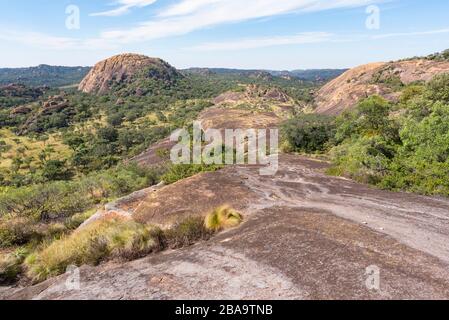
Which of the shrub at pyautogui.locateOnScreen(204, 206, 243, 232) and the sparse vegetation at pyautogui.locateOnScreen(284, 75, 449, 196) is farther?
the sparse vegetation at pyautogui.locateOnScreen(284, 75, 449, 196)

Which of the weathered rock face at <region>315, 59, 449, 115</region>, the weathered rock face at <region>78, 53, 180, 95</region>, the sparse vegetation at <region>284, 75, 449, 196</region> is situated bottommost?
the sparse vegetation at <region>284, 75, 449, 196</region>

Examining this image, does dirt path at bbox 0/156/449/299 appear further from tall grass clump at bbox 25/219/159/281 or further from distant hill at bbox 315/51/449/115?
distant hill at bbox 315/51/449/115

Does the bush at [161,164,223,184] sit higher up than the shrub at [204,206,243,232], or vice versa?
the shrub at [204,206,243,232]

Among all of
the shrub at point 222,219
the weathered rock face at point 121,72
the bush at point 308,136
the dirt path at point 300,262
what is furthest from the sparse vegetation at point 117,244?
the weathered rock face at point 121,72
